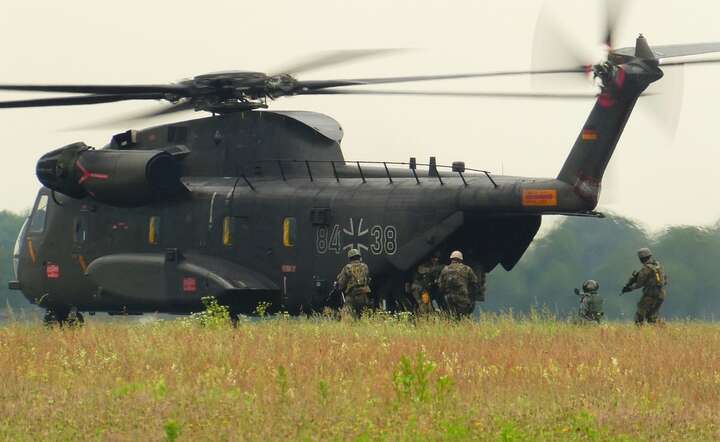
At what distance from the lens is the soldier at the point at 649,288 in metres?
20.5

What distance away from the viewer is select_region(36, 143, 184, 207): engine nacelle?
22781mm

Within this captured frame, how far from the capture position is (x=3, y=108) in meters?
21.1

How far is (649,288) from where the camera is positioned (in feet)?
67.5

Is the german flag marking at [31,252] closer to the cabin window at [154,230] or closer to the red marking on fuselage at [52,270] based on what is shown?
the red marking on fuselage at [52,270]

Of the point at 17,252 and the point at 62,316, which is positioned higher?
the point at 17,252

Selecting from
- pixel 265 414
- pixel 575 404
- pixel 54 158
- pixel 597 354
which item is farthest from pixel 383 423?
pixel 54 158

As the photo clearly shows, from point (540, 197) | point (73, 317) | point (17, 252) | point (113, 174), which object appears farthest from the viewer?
point (17, 252)

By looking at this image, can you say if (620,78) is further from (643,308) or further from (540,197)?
(643,308)

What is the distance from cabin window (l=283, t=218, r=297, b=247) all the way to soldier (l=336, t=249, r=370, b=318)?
160cm

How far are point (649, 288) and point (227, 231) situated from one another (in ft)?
24.0

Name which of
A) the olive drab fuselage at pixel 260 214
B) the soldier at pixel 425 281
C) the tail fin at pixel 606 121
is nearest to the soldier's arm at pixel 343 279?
the olive drab fuselage at pixel 260 214

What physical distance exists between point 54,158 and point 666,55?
37.3 feet

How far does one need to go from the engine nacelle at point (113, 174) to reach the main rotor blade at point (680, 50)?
8.57 metres

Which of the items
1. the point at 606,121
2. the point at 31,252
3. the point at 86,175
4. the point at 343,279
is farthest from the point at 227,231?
the point at 606,121
